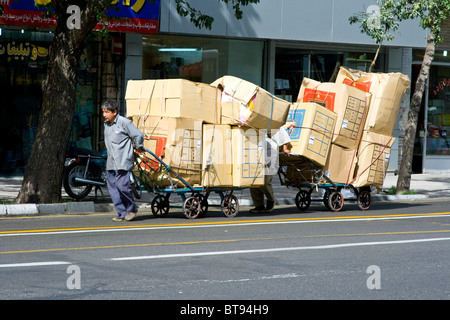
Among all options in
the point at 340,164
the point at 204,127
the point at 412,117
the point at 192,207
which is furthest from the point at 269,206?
the point at 412,117

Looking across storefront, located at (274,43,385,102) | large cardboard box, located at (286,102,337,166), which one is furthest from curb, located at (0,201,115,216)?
storefront, located at (274,43,385,102)

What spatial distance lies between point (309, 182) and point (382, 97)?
7.20 ft

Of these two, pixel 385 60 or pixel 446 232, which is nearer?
pixel 446 232

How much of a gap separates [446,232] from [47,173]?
268 inches

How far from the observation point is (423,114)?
79.5ft

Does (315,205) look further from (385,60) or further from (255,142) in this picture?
(385,60)

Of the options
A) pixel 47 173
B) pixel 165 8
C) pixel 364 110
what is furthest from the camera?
pixel 165 8

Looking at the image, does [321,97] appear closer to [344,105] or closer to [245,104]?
[344,105]

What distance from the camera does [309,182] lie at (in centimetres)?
1365

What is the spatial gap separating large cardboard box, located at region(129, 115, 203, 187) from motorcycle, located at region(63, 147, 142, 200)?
2.38 meters

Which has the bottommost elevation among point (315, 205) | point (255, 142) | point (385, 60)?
point (315, 205)

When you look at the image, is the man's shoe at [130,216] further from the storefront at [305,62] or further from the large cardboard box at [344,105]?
the storefront at [305,62]

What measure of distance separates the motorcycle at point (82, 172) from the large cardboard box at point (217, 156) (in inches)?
103
